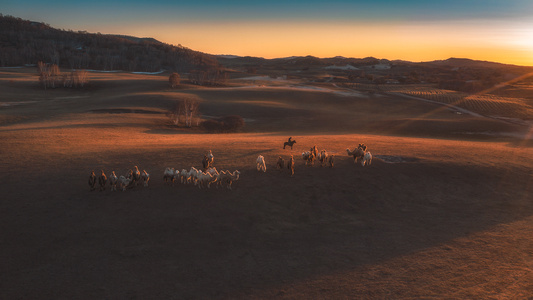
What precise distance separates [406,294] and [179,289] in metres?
8.64

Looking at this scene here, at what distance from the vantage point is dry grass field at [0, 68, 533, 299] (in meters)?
13.0

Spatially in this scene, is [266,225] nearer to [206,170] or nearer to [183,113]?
[206,170]

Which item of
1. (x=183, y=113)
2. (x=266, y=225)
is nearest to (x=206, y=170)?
(x=266, y=225)

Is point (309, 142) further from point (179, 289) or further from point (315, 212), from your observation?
point (179, 289)

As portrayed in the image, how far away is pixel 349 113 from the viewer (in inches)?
2948

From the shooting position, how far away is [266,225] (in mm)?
17609

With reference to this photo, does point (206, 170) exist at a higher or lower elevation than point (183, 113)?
lower

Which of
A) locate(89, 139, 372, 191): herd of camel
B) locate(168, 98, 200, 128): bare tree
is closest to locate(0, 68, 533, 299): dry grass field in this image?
locate(89, 139, 372, 191): herd of camel

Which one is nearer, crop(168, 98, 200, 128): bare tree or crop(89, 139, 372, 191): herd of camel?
crop(89, 139, 372, 191): herd of camel

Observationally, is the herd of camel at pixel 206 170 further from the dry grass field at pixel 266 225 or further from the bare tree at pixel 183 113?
the bare tree at pixel 183 113

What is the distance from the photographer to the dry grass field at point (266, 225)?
13.0m

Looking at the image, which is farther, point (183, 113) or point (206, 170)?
point (183, 113)

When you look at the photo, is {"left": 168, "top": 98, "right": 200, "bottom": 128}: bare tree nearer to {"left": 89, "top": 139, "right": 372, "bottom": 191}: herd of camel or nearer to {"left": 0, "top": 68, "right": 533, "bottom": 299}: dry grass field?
{"left": 0, "top": 68, "right": 533, "bottom": 299}: dry grass field

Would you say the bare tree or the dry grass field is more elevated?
the bare tree
